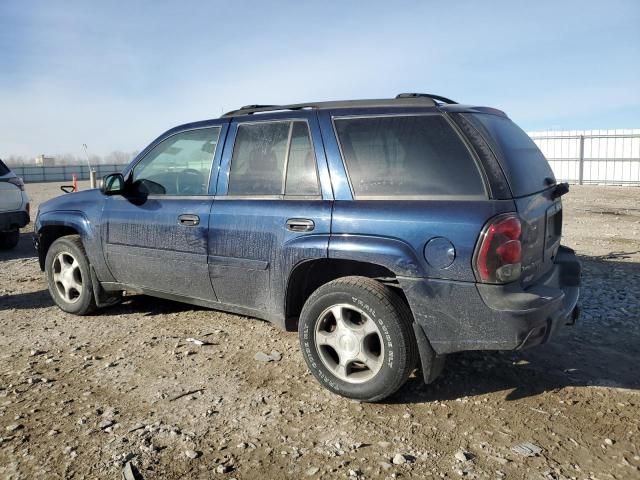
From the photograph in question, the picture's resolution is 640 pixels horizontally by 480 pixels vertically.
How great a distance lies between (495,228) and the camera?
8.84 ft

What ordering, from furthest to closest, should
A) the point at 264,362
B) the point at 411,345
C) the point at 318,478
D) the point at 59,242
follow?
the point at 59,242 → the point at 264,362 → the point at 411,345 → the point at 318,478

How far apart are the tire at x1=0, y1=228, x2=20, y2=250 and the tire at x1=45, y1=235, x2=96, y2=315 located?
4.46 meters

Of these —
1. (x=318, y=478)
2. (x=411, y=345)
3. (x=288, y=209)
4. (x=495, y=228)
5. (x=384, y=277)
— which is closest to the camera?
(x=318, y=478)

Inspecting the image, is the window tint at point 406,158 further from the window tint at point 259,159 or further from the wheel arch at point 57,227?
the wheel arch at point 57,227

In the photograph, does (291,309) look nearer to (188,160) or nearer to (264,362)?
(264,362)

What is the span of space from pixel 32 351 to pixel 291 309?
2237mm

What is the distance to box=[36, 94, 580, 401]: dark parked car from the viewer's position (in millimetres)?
2787

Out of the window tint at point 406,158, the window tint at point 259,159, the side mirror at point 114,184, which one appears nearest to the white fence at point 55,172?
the side mirror at point 114,184

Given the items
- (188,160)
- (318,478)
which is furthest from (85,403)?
(188,160)

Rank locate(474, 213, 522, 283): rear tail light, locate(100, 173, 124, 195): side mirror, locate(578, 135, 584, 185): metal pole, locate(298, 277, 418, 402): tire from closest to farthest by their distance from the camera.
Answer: locate(474, 213, 522, 283): rear tail light, locate(298, 277, 418, 402): tire, locate(100, 173, 124, 195): side mirror, locate(578, 135, 584, 185): metal pole

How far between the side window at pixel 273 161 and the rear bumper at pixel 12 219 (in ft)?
20.3

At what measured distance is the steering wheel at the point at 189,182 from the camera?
400 centimetres

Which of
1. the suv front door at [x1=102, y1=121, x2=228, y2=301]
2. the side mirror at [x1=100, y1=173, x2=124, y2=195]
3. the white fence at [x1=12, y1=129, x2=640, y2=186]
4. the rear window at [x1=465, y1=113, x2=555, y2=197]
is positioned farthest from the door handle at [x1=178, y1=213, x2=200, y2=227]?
the white fence at [x1=12, y1=129, x2=640, y2=186]

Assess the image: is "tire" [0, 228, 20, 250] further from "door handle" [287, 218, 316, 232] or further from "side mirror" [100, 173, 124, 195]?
"door handle" [287, 218, 316, 232]
